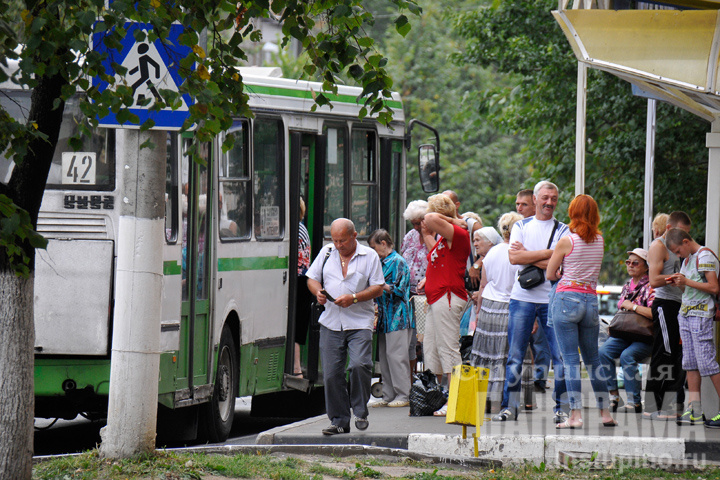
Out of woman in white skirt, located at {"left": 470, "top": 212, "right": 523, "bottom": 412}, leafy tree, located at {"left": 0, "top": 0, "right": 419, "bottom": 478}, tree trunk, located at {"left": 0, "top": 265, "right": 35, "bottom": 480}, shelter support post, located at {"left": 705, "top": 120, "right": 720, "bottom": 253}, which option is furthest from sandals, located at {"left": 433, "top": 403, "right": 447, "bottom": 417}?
tree trunk, located at {"left": 0, "top": 265, "right": 35, "bottom": 480}

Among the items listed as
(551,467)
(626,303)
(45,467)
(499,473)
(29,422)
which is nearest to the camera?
(29,422)

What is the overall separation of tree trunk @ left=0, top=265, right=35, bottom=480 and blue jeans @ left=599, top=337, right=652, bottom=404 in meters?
5.49

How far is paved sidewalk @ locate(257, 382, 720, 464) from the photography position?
846 cm

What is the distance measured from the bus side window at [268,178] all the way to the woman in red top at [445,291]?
1730 millimetres

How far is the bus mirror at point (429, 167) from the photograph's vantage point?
1366 cm

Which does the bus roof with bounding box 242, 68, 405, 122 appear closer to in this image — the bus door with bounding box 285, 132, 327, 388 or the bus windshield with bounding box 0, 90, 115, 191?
the bus door with bounding box 285, 132, 327, 388

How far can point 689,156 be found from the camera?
1686cm

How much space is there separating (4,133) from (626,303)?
20.3ft

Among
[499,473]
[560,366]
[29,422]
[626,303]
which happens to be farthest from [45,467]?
[626,303]

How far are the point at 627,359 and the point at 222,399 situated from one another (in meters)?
3.67

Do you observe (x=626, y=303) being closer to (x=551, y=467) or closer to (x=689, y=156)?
(x=551, y=467)

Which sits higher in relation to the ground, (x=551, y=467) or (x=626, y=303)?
(x=626, y=303)

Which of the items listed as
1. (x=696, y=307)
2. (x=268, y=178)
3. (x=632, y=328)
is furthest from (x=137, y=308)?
(x=632, y=328)

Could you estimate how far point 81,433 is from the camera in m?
11.1
